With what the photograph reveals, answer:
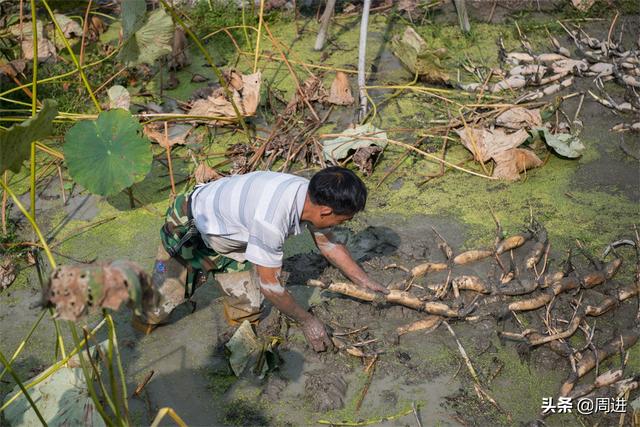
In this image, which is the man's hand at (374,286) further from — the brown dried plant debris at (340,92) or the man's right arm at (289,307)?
the brown dried plant debris at (340,92)

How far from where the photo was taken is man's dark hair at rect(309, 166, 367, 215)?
2.96 meters

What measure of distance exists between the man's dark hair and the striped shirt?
0.13 metres

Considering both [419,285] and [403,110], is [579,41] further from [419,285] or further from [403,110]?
[419,285]

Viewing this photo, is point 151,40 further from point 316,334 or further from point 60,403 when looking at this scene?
point 60,403

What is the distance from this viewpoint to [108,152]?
160 inches

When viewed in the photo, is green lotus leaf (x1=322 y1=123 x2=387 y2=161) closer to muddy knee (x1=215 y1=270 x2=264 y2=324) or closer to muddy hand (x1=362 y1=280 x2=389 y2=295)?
muddy hand (x1=362 y1=280 x2=389 y2=295)

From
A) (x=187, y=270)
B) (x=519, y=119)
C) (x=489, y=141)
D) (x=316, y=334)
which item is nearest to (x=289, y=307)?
(x=316, y=334)

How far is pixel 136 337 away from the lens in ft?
12.0

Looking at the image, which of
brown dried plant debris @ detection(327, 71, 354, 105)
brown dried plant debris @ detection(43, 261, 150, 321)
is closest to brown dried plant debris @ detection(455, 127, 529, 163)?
brown dried plant debris @ detection(327, 71, 354, 105)

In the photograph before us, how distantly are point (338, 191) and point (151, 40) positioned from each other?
2.60 m

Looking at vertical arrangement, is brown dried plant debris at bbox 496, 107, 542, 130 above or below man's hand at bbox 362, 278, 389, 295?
below

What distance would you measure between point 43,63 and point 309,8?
2392mm

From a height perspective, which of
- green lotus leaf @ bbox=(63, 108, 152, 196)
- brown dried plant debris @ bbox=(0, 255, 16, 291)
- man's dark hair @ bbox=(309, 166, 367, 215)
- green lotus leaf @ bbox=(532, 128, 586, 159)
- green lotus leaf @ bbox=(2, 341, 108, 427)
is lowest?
green lotus leaf @ bbox=(532, 128, 586, 159)

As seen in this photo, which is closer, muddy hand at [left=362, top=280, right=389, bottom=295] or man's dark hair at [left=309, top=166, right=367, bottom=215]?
man's dark hair at [left=309, top=166, right=367, bottom=215]
